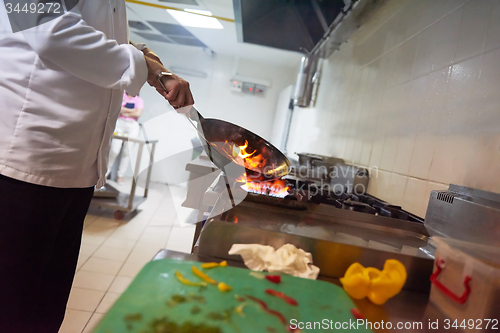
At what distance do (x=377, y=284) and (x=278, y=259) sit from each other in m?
0.18

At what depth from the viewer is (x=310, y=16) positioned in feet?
5.88

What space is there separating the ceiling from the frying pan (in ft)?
7.09

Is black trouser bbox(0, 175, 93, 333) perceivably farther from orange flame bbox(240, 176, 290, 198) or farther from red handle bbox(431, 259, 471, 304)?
red handle bbox(431, 259, 471, 304)

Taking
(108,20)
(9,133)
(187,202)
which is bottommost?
(187,202)

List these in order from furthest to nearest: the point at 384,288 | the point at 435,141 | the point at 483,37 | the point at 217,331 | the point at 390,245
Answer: the point at 435,141 → the point at 483,37 → the point at 390,245 → the point at 384,288 → the point at 217,331

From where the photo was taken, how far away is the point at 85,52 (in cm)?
71

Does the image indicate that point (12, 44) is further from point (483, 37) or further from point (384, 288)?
point (483, 37)

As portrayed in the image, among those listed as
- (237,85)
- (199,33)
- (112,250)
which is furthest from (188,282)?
(237,85)

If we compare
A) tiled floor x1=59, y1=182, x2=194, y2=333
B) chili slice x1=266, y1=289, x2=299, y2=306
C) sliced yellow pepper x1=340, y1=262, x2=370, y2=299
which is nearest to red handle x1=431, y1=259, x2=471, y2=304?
sliced yellow pepper x1=340, y1=262, x2=370, y2=299

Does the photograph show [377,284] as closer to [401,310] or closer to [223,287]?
[401,310]

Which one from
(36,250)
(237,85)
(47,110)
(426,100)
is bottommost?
(36,250)

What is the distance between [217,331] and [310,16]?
1.77m

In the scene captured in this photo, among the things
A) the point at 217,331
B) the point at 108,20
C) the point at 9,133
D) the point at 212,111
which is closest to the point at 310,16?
the point at 108,20

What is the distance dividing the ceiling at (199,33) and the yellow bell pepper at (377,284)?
8.90 ft
